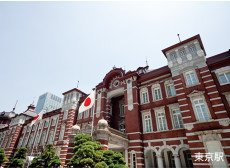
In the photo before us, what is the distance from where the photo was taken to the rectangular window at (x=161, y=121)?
15.3 metres

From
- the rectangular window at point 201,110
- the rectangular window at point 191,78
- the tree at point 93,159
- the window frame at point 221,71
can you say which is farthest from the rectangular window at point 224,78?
the tree at point 93,159

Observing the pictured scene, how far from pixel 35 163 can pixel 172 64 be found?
22.0 metres

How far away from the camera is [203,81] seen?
1356 cm

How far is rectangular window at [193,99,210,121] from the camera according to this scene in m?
12.4

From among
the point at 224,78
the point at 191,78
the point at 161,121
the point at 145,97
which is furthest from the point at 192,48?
the point at 161,121

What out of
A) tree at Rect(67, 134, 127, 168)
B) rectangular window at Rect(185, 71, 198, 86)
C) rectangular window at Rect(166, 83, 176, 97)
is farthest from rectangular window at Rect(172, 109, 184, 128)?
tree at Rect(67, 134, 127, 168)

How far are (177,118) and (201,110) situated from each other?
2809 millimetres

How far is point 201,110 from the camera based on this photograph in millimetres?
12742

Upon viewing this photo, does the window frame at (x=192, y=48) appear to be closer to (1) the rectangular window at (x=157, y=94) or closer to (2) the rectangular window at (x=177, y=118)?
(1) the rectangular window at (x=157, y=94)

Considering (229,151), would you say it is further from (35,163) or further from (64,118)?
(64,118)

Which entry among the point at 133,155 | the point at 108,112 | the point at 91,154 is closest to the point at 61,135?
the point at 108,112

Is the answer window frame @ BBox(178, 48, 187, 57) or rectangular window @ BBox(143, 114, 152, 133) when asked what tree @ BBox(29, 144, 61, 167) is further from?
window frame @ BBox(178, 48, 187, 57)

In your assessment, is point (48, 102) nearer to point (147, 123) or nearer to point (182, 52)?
point (147, 123)

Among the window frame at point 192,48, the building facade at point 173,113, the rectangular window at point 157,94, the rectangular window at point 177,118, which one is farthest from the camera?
the rectangular window at point 157,94
